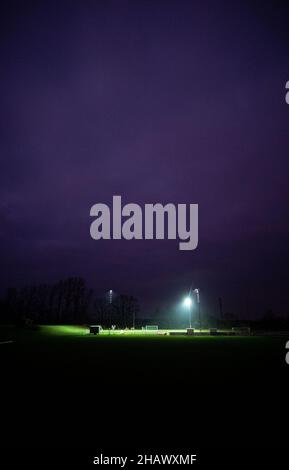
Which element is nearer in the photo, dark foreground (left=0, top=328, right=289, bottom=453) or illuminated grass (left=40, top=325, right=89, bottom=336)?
dark foreground (left=0, top=328, right=289, bottom=453)

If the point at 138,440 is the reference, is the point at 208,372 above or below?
below

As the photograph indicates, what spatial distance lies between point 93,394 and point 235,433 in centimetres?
412

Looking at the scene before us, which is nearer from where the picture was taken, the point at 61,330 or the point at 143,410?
the point at 143,410

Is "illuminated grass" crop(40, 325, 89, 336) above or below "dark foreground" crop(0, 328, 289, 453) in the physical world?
below

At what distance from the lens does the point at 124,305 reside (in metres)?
128

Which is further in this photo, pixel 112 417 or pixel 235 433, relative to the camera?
pixel 112 417

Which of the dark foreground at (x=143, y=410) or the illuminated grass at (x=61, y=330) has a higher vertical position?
the dark foreground at (x=143, y=410)

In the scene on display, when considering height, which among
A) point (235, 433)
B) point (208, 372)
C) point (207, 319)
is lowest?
point (207, 319)

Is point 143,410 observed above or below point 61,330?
above

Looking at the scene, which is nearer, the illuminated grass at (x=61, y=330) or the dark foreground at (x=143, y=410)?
the dark foreground at (x=143, y=410)
